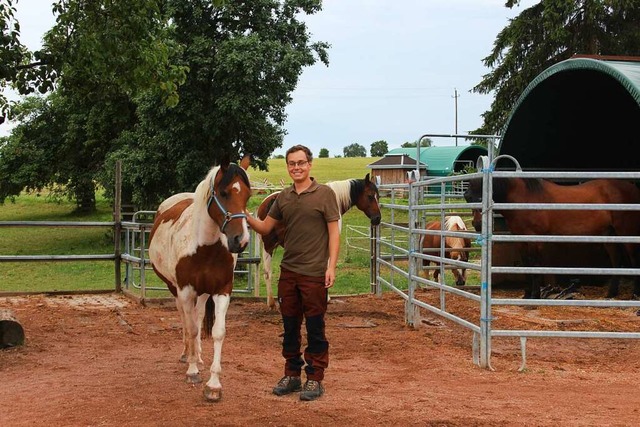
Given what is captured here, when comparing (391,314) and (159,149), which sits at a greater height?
(159,149)

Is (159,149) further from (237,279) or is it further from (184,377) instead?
(184,377)

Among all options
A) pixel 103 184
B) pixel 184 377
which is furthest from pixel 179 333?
pixel 103 184

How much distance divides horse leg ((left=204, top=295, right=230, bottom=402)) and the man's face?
1.05m

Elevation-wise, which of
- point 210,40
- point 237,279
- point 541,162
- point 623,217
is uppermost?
point 210,40

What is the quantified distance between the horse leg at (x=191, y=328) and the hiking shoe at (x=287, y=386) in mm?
717

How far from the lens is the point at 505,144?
11.2 m

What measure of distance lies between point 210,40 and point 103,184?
7.05 metres

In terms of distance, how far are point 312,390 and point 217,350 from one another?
73 centimetres

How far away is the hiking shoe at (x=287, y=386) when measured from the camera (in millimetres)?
4672

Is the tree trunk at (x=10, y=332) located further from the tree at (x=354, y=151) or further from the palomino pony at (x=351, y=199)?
the tree at (x=354, y=151)

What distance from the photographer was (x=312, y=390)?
4.56 m

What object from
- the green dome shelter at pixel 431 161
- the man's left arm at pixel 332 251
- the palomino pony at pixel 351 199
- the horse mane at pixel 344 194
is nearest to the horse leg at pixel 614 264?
the palomino pony at pixel 351 199

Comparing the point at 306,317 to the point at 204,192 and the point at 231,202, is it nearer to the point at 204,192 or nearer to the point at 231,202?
the point at 231,202

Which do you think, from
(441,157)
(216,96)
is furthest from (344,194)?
(441,157)
